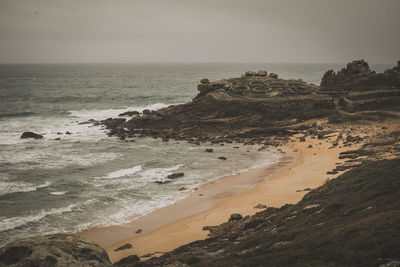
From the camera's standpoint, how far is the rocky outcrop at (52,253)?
9.84m

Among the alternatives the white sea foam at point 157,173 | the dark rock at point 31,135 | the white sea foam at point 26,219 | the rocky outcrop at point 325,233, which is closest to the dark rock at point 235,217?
the rocky outcrop at point 325,233

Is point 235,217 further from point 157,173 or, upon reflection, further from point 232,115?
point 232,115

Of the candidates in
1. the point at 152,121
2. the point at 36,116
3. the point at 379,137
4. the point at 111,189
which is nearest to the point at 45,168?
the point at 111,189

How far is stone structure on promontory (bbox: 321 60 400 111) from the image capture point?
168 feet

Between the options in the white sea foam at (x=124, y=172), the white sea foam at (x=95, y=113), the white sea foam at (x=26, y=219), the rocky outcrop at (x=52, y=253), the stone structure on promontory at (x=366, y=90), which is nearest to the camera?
the rocky outcrop at (x=52, y=253)

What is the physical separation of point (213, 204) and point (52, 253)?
16179 mm

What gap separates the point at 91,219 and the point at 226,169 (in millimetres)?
15237

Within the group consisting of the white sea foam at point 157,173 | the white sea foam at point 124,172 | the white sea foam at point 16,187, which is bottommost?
the white sea foam at point 16,187

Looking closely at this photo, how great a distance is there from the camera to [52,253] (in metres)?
10.1

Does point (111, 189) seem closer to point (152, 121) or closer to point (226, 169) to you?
point (226, 169)

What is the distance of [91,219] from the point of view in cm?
2331

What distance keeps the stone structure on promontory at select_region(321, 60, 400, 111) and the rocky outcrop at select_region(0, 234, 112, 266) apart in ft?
160

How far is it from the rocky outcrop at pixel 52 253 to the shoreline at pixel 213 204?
21.6 feet

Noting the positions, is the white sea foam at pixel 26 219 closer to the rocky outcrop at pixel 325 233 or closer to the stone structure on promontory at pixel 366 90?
the rocky outcrop at pixel 325 233
